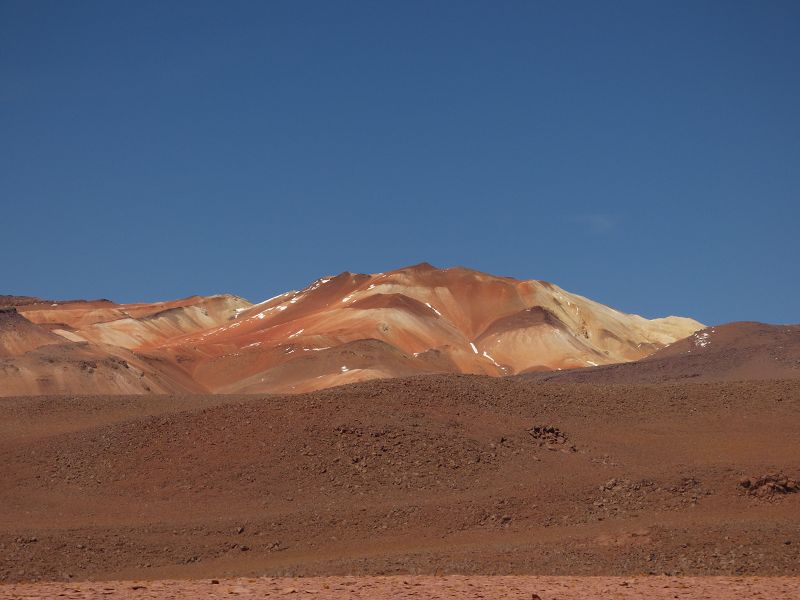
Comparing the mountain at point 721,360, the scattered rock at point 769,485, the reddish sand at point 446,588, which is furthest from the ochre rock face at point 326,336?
the reddish sand at point 446,588

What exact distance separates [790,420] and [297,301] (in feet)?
354

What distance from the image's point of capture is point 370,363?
309 feet

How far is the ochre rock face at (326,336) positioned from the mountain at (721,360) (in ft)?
47.8

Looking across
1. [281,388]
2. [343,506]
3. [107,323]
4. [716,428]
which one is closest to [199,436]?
[343,506]

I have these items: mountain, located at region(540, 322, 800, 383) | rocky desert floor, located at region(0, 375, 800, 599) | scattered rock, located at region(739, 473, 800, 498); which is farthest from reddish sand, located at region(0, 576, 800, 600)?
mountain, located at region(540, 322, 800, 383)

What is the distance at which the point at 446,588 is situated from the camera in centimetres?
1812

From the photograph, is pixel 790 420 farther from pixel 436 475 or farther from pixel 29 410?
pixel 29 410

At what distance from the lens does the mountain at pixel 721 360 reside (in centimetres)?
8231

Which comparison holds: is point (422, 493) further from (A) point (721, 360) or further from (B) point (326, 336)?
(B) point (326, 336)

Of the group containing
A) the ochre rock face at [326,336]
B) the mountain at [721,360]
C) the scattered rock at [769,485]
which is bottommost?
the scattered rock at [769,485]

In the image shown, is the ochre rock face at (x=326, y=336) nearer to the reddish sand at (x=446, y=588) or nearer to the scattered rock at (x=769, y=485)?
the scattered rock at (x=769, y=485)

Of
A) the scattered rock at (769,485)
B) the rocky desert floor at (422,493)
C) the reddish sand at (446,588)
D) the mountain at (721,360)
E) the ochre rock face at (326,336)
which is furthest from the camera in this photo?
the ochre rock face at (326,336)

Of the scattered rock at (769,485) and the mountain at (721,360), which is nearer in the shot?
the scattered rock at (769,485)

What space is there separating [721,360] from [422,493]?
60.8 meters
